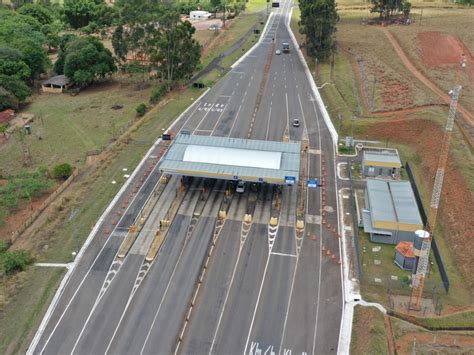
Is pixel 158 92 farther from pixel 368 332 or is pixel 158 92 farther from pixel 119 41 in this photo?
pixel 368 332

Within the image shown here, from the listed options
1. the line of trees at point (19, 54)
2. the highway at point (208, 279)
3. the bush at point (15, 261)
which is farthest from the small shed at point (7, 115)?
the bush at point (15, 261)

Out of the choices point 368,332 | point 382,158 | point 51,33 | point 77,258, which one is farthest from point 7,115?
point 368,332

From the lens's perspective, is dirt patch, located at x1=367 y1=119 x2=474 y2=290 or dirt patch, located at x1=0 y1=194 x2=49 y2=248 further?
dirt patch, located at x1=0 y1=194 x2=49 y2=248

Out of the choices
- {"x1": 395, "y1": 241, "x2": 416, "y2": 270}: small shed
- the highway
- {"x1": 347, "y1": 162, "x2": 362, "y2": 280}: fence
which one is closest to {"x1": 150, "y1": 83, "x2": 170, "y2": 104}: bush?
the highway

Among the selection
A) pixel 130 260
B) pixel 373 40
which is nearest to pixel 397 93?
pixel 373 40

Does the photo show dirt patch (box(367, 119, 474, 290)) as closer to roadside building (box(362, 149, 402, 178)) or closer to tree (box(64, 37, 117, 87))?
roadside building (box(362, 149, 402, 178))

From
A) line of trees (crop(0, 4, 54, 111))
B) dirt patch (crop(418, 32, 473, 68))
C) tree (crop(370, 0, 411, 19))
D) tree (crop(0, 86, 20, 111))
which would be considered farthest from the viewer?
tree (crop(370, 0, 411, 19))

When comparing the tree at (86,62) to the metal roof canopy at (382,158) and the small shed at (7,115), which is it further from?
the metal roof canopy at (382,158)
